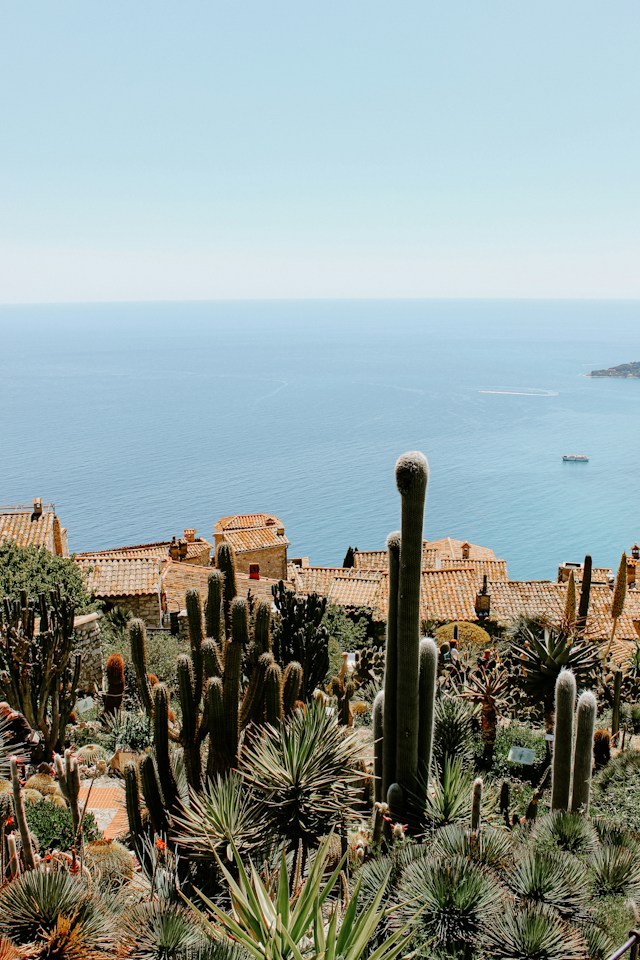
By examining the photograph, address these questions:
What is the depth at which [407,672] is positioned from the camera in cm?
721

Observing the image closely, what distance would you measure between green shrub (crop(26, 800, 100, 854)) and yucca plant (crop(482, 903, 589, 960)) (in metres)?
4.37

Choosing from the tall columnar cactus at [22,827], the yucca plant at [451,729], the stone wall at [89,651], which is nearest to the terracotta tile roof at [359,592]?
the stone wall at [89,651]

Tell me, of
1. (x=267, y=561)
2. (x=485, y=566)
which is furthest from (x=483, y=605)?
(x=267, y=561)

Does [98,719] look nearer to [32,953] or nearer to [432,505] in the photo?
[32,953]

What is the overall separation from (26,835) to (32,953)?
4.38 feet

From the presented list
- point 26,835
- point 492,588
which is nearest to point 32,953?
point 26,835

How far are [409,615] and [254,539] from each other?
80.3 ft

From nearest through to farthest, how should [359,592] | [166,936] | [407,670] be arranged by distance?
[166,936], [407,670], [359,592]

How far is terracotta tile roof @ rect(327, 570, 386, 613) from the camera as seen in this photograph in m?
21.7

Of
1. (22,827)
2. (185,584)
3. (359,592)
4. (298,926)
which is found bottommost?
(359,592)

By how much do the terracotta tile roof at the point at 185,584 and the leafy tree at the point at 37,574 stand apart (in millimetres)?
4713

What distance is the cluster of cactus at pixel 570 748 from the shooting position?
7707 millimetres

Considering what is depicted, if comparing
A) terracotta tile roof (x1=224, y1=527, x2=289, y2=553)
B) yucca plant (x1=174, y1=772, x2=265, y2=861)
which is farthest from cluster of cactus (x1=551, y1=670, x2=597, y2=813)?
terracotta tile roof (x1=224, y1=527, x2=289, y2=553)

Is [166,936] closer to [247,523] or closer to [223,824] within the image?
[223,824]
